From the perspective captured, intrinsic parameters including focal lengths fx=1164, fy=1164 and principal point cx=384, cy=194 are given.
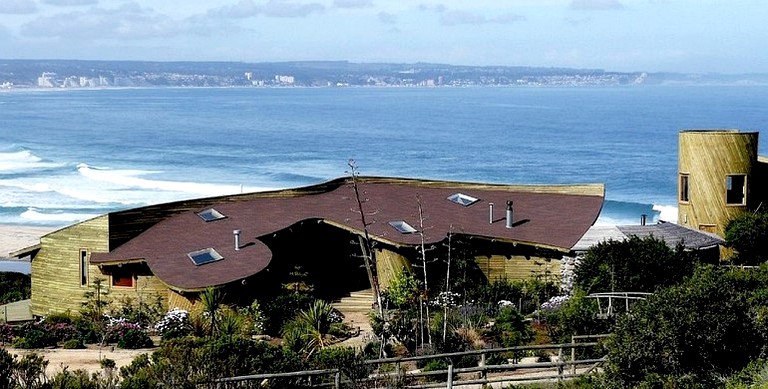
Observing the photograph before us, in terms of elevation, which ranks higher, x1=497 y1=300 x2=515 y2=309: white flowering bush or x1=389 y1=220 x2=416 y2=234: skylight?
x1=389 y1=220 x2=416 y2=234: skylight

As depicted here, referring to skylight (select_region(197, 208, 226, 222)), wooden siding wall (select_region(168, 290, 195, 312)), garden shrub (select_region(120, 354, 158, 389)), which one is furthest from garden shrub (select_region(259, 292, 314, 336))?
garden shrub (select_region(120, 354, 158, 389))

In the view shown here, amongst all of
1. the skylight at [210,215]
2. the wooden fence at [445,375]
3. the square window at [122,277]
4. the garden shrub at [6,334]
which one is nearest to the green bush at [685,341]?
the wooden fence at [445,375]

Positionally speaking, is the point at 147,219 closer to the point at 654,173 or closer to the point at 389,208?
the point at 389,208

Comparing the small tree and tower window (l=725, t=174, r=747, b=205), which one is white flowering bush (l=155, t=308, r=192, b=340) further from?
tower window (l=725, t=174, r=747, b=205)

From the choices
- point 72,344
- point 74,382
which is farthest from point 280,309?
point 74,382

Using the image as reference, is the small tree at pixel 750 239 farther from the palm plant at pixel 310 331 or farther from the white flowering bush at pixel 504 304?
the palm plant at pixel 310 331

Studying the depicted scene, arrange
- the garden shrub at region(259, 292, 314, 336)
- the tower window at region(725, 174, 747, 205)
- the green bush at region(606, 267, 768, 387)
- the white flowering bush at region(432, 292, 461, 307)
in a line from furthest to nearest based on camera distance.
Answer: the tower window at region(725, 174, 747, 205), the white flowering bush at region(432, 292, 461, 307), the garden shrub at region(259, 292, 314, 336), the green bush at region(606, 267, 768, 387)
